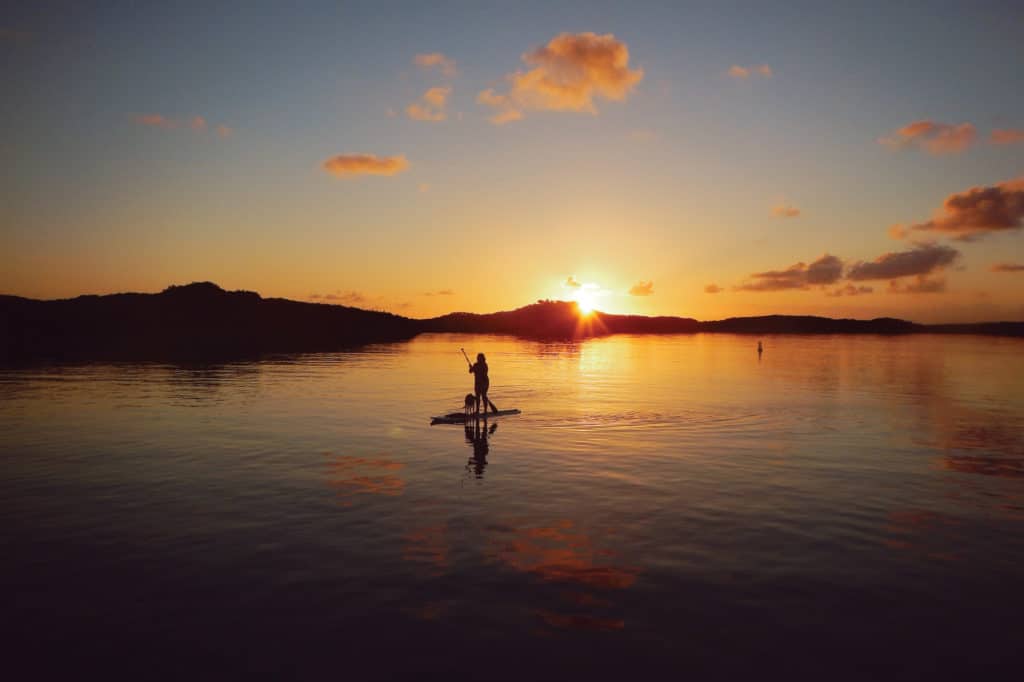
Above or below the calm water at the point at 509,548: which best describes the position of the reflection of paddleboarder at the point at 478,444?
above

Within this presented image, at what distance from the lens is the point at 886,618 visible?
10.9 meters

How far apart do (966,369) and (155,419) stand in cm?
9210

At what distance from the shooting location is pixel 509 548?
13984mm

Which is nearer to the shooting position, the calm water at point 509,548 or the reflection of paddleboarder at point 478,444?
the calm water at point 509,548

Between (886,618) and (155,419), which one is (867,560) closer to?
(886,618)

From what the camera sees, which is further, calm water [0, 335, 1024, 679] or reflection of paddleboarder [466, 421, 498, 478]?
reflection of paddleboarder [466, 421, 498, 478]

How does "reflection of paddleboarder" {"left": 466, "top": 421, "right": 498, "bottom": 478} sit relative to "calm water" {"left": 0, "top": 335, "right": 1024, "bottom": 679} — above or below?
above

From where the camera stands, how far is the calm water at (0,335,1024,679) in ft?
32.1

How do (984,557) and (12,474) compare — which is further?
(12,474)

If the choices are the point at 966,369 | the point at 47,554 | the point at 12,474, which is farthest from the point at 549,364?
the point at 47,554

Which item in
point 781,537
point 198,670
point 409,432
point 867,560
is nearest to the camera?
point 198,670

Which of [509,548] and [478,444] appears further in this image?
[478,444]

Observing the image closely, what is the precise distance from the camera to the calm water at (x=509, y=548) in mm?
9789

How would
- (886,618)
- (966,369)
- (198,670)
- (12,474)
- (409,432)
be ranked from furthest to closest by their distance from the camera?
(966,369) < (409,432) < (12,474) < (886,618) < (198,670)
